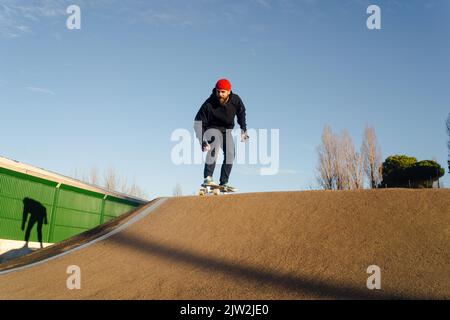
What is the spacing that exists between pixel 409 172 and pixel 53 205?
26.1m

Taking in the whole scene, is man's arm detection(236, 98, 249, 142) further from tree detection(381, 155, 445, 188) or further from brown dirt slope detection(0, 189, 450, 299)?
tree detection(381, 155, 445, 188)

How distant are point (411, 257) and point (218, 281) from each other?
1834 millimetres

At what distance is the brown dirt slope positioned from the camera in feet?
10.5

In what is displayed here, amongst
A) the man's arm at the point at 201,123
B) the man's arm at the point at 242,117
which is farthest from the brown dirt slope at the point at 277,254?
the man's arm at the point at 242,117

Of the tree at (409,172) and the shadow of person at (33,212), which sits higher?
the tree at (409,172)

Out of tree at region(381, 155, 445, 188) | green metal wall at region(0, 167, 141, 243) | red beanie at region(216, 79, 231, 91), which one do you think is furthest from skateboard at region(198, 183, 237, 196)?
tree at region(381, 155, 445, 188)

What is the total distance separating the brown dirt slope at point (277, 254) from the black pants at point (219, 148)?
1.21 meters

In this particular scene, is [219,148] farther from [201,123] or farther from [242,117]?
[242,117]

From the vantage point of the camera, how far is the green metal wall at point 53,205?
13.1 metres

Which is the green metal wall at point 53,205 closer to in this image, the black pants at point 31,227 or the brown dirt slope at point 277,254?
the black pants at point 31,227

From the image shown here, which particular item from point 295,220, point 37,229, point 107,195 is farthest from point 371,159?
point 295,220

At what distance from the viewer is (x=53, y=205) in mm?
15609

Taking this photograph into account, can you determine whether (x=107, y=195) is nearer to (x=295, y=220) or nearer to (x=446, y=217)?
(x=295, y=220)

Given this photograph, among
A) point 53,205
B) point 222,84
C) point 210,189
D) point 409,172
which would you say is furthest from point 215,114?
point 409,172
